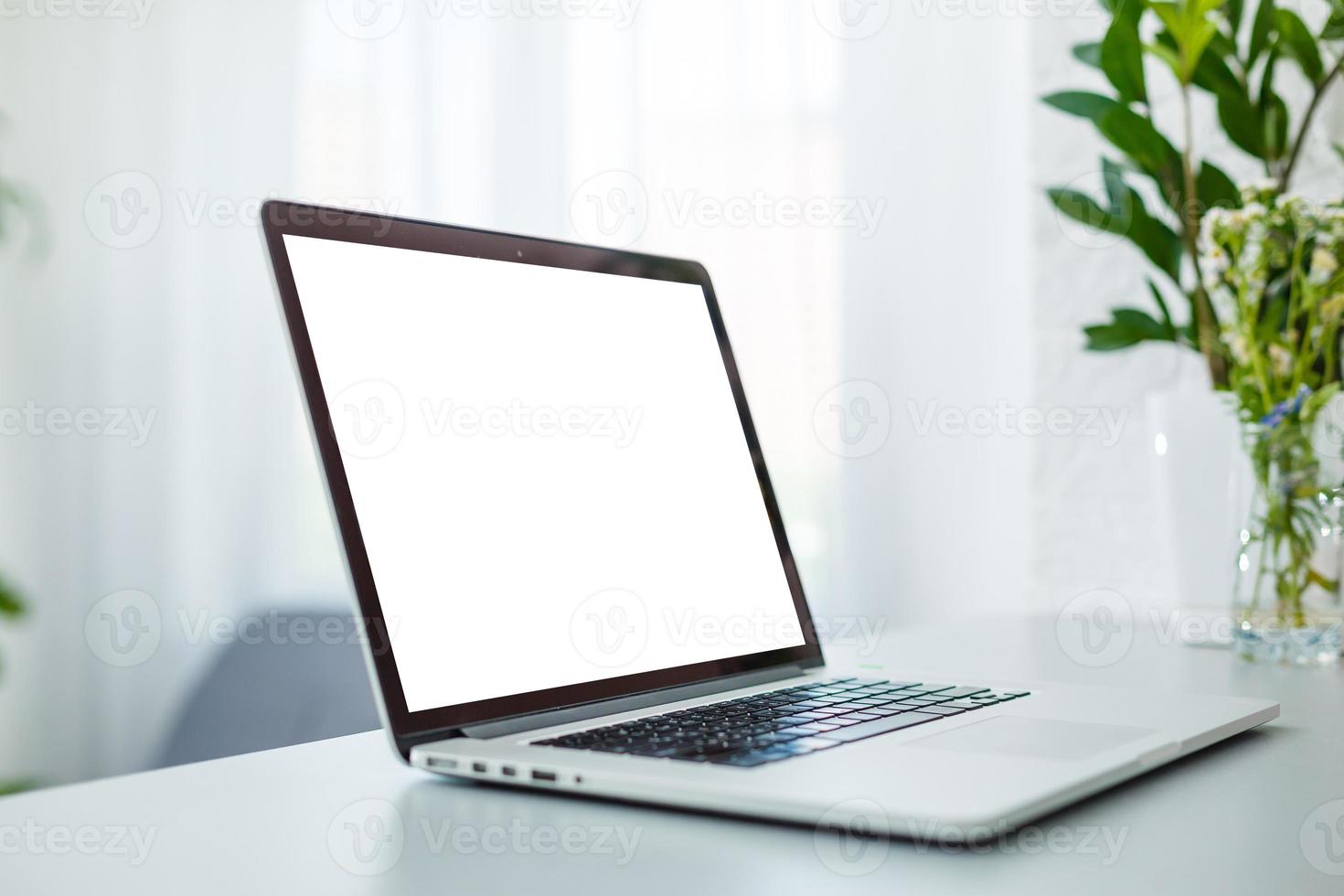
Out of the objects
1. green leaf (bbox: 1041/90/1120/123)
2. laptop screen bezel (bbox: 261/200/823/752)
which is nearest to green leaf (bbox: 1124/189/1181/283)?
green leaf (bbox: 1041/90/1120/123)

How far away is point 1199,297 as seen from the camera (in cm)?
138

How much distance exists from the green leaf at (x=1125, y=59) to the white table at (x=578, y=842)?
3.08ft

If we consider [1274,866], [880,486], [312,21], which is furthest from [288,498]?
[1274,866]

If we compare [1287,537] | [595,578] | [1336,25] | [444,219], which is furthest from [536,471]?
[444,219]

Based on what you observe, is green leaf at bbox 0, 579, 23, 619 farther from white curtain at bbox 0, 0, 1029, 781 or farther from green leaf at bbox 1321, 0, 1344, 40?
green leaf at bbox 1321, 0, 1344, 40

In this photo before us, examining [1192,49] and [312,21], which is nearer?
[1192,49]

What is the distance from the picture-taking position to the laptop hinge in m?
0.61

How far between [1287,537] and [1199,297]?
0.43 meters

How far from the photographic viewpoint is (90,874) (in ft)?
1.46

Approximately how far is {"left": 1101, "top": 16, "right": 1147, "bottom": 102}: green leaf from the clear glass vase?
0.51 meters

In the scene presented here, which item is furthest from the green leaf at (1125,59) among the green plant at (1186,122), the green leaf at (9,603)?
the green leaf at (9,603)

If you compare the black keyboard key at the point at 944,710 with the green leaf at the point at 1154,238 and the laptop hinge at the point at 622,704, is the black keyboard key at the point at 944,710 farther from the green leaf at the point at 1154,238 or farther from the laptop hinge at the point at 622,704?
the green leaf at the point at 1154,238

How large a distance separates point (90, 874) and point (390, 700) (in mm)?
154

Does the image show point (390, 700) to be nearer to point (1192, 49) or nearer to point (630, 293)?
point (630, 293)
